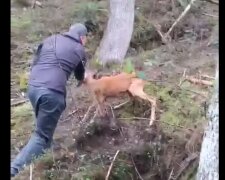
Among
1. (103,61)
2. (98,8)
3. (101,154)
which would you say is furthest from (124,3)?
(101,154)

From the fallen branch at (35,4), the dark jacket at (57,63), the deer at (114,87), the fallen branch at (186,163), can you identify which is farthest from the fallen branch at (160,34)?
the fallen branch at (186,163)

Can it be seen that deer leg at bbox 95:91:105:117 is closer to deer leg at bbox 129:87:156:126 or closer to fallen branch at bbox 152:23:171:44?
deer leg at bbox 129:87:156:126

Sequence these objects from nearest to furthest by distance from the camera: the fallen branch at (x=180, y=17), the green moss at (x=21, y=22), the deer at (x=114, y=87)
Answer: the deer at (x=114, y=87) < the fallen branch at (x=180, y=17) < the green moss at (x=21, y=22)

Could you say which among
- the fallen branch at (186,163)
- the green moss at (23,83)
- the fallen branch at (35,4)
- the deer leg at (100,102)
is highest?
the fallen branch at (35,4)

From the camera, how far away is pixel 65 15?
13.9 meters

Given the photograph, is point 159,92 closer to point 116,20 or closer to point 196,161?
point 196,161

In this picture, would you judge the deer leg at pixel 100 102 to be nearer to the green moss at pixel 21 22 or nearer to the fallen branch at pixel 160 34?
the fallen branch at pixel 160 34

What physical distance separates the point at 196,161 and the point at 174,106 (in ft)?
4.24

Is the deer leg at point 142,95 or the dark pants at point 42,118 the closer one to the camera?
the dark pants at point 42,118

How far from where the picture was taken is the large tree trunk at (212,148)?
4818 mm

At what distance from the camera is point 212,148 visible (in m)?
4.93

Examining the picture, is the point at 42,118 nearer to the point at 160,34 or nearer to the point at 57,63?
the point at 57,63

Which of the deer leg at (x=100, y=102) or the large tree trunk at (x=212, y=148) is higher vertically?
the large tree trunk at (x=212, y=148)

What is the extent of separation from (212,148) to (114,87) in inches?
112
